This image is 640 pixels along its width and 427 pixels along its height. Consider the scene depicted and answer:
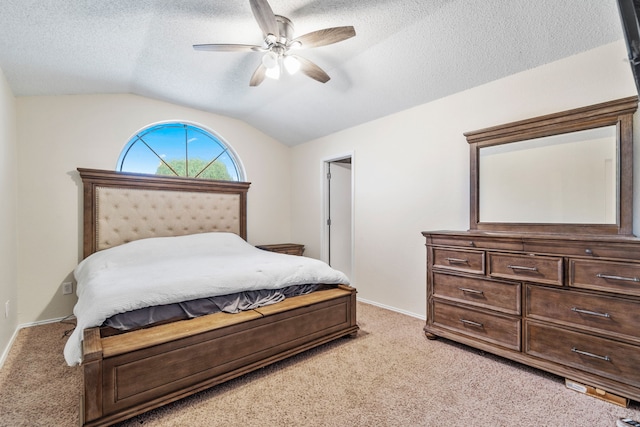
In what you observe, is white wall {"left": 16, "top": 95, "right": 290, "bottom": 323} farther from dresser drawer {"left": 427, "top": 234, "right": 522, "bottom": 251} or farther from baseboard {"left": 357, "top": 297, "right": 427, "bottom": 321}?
dresser drawer {"left": 427, "top": 234, "right": 522, "bottom": 251}

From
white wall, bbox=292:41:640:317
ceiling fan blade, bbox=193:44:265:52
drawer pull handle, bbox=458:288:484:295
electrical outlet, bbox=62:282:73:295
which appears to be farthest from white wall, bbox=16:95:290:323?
drawer pull handle, bbox=458:288:484:295

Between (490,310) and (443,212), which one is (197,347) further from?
(443,212)

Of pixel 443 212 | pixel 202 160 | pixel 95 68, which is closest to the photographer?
pixel 95 68

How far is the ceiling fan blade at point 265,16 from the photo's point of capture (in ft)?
5.61

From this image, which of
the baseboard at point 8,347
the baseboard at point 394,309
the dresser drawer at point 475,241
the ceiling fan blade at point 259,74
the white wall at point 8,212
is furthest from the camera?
the baseboard at point 394,309

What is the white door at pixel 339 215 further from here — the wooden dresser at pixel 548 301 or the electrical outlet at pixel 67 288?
the electrical outlet at pixel 67 288

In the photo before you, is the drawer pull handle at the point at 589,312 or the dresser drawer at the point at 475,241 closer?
the drawer pull handle at the point at 589,312

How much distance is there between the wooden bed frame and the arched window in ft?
0.98

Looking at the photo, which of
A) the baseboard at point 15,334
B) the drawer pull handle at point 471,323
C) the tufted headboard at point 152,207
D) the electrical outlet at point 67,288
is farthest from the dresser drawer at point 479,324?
the electrical outlet at point 67,288

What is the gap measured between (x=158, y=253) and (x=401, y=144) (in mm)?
2969

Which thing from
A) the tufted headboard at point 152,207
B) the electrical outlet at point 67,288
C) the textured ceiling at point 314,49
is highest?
the textured ceiling at point 314,49

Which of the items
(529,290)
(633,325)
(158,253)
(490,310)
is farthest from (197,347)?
(633,325)

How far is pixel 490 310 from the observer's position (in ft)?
7.43

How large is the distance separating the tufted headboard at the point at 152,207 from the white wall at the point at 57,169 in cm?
15
